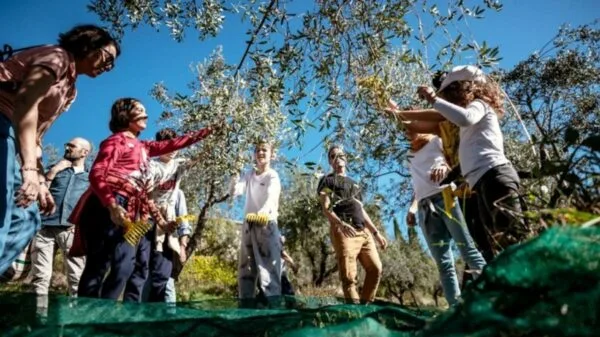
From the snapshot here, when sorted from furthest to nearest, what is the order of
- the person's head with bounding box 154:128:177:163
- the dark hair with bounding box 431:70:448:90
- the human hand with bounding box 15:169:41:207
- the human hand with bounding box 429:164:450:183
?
the person's head with bounding box 154:128:177:163, the human hand with bounding box 429:164:450:183, the dark hair with bounding box 431:70:448:90, the human hand with bounding box 15:169:41:207

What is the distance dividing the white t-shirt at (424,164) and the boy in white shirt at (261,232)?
2.00 m

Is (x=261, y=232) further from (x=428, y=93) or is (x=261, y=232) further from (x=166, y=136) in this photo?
(x=428, y=93)

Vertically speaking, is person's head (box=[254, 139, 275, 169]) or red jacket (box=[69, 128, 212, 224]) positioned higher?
person's head (box=[254, 139, 275, 169])

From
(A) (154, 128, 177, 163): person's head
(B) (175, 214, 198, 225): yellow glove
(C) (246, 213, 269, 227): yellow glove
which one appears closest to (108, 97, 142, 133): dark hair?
(A) (154, 128, 177, 163): person's head

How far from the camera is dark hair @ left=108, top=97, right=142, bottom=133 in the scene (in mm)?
4016

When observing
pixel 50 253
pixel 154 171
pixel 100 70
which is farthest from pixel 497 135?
pixel 50 253

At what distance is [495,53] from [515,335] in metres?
2.68

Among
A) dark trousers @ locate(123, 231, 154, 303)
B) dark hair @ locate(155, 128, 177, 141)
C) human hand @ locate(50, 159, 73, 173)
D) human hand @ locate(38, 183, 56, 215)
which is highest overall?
dark hair @ locate(155, 128, 177, 141)

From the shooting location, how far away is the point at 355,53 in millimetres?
3883

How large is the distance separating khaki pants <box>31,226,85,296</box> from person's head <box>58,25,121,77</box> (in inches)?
102

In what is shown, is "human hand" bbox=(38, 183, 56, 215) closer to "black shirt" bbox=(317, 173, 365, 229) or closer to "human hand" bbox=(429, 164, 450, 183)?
"human hand" bbox=(429, 164, 450, 183)

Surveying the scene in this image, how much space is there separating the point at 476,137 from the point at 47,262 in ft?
14.6

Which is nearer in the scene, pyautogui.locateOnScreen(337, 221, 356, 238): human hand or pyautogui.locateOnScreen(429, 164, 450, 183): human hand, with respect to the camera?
pyautogui.locateOnScreen(429, 164, 450, 183): human hand

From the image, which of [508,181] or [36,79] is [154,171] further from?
[508,181]
